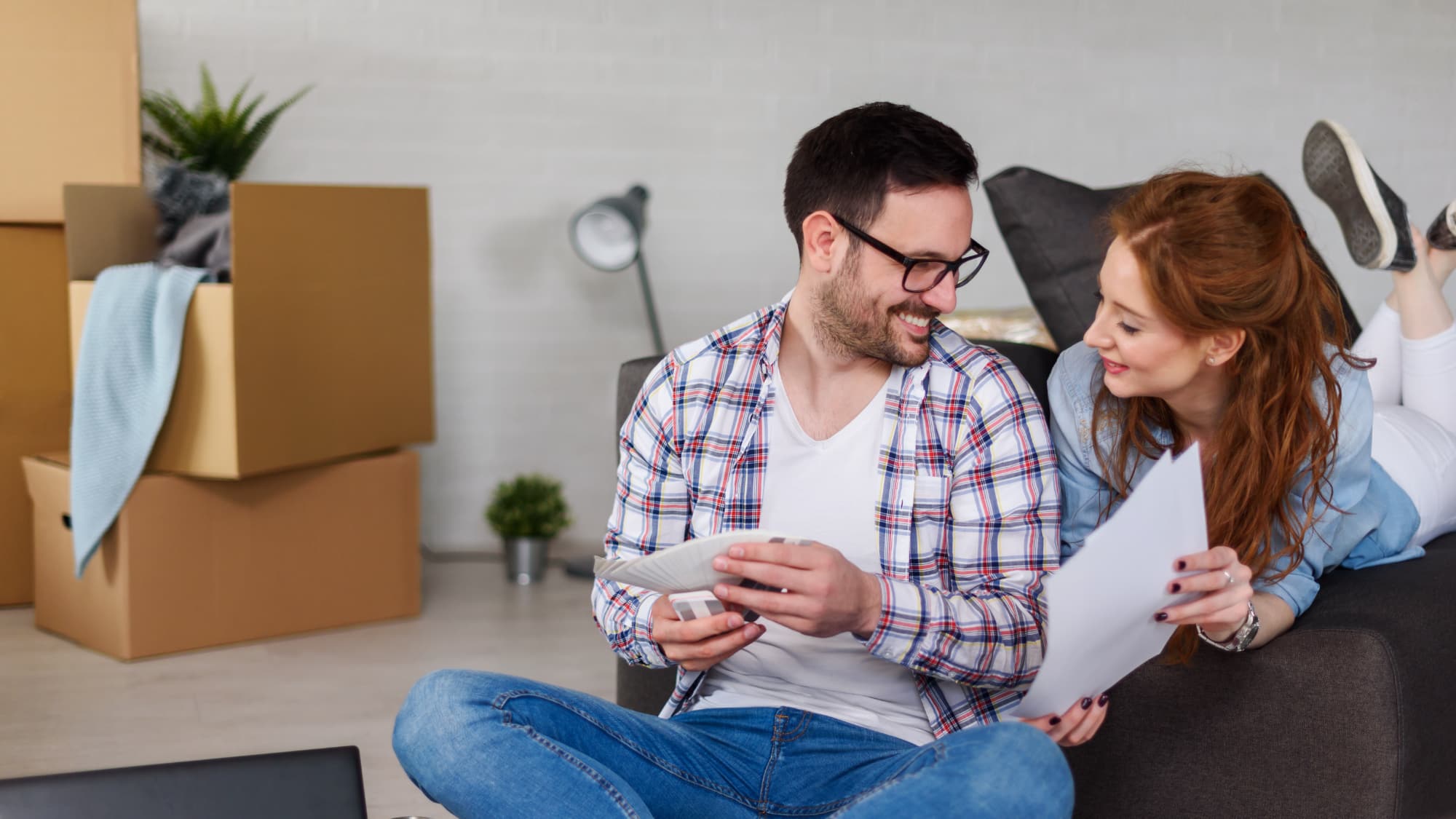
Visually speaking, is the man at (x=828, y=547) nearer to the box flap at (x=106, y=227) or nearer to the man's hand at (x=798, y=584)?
the man's hand at (x=798, y=584)

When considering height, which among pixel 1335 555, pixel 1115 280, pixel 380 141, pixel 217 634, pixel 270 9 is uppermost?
pixel 270 9

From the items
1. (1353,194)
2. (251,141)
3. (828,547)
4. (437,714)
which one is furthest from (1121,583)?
(251,141)

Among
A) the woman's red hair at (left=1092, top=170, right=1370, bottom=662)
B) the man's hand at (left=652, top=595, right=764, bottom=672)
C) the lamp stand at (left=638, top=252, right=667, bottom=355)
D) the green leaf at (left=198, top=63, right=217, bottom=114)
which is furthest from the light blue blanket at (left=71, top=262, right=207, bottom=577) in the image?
the woman's red hair at (left=1092, top=170, right=1370, bottom=662)

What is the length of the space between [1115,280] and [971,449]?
227 millimetres

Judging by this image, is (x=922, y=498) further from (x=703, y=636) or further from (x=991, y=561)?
(x=703, y=636)

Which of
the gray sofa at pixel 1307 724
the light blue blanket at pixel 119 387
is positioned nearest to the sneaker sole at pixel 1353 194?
the gray sofa at pixel 1307 724

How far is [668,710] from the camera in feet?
4.88

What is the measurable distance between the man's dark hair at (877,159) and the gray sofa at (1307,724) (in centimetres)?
57

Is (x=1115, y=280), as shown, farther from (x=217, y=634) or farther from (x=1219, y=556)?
(x=217, y=634)

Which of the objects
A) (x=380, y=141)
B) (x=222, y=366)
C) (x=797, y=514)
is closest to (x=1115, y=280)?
(x=797, y=514)

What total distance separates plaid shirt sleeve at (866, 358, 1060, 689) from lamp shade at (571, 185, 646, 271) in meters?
1.86

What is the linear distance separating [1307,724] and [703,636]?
605 millimetres

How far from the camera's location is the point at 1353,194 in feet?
6.53

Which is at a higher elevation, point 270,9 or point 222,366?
point 270,9
